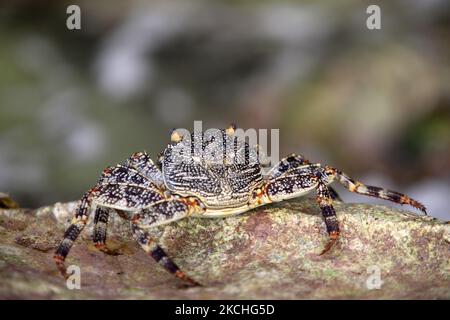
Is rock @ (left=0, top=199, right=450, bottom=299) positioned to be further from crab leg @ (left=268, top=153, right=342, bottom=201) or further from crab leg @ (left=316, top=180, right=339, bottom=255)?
crab leg @ (left=268, top=153, right=342, bottom=201)

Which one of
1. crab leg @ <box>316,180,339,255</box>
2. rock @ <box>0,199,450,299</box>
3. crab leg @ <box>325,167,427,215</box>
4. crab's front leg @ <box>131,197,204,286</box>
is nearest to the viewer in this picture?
rock @ <box>0,199,450,299</box>

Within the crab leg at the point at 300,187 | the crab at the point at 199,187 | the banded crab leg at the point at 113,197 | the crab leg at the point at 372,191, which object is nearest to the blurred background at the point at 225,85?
the crab leg at the point at 372,191

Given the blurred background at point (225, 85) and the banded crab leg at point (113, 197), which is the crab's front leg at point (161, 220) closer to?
the banded crab leg at point (113, 197)

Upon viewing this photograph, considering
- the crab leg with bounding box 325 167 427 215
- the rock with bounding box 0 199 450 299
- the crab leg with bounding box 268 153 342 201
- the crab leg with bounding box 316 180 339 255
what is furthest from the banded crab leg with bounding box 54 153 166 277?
the crab leg with bounding box 325 167 427 215

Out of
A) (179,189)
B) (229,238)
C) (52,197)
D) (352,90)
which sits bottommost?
(52,197)
